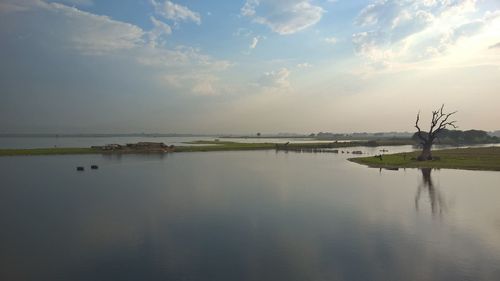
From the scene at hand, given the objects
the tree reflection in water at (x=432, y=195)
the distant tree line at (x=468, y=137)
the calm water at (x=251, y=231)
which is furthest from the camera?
the distant tree line at (x=468, y=137)

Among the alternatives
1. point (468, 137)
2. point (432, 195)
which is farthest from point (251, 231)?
point (468, 137)

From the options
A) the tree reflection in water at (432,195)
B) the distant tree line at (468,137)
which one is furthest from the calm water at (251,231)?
the distant tree line at (468,137)

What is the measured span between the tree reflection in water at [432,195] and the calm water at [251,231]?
85 millimetres

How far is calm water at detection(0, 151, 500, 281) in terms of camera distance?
1459cm

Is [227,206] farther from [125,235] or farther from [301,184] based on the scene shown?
[301,184]

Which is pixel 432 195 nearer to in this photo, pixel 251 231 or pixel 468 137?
pixel 251 231

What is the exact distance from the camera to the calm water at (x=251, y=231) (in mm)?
14594

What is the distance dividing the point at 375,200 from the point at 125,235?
727 inches

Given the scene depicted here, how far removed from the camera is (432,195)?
30.6m

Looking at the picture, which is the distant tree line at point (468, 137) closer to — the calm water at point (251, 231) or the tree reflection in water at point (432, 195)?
the tree reflection in water at point (432, 195)

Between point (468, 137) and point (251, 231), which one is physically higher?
point (468, 137)

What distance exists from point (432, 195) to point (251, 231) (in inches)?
712

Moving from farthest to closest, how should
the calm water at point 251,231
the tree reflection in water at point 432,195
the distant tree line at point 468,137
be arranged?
the distant tree line at point 468,137 < the tree reflection in water at point 432,195 < the calm water at point 251,231

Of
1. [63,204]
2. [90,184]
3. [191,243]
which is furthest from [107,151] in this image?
[191,243]
